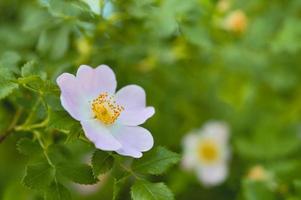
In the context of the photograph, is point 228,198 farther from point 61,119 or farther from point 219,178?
point 61,119

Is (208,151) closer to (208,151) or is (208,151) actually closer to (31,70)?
(208,151)

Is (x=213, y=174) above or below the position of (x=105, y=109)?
below

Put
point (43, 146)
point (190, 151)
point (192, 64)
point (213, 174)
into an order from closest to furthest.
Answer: point (43, 146)
point (192, 64)
point (213, 174)
point (190, 151)

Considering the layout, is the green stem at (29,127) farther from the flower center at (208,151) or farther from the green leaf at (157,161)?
the flower center at (208,151)

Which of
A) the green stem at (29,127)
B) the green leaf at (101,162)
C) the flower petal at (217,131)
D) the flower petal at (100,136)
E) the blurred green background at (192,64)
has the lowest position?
the flower petal at (217,131)

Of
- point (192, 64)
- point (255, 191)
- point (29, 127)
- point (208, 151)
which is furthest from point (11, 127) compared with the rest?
point (208, 151)

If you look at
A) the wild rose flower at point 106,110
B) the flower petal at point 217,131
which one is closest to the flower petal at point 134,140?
the wild rose flower at point 106,110

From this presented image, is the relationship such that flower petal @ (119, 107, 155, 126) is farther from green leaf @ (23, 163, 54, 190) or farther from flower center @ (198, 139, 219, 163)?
flower center @ (198, 139, 219, 163)

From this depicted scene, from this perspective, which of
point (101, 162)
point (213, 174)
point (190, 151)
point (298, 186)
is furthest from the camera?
Answer: point (190, 151)
